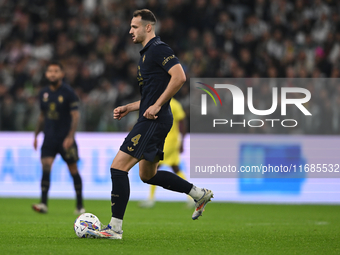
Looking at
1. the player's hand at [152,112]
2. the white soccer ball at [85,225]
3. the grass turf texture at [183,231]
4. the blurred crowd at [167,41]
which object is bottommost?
the grass turf texture at [183,231]

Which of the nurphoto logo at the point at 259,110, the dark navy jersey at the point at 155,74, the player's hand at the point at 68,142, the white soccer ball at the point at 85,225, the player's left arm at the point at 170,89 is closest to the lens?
the player's left arm at the point at 170,89

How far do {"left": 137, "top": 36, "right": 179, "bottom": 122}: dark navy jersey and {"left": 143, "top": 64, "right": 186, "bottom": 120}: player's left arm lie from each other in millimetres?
127

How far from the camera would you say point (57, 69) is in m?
8.57

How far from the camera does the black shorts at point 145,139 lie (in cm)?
508

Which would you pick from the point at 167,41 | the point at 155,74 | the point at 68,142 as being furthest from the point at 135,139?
the point at 167,41

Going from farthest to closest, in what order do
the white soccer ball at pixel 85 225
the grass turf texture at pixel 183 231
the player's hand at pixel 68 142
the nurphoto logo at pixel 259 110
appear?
the nurphoto logo at pixel 259 110
the player's hand at pixel 68 142
the white soccer ball at pixel 85 225
the grass turf texture at pixel 183 231

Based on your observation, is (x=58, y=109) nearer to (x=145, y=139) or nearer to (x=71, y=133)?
(x=71, y=133)

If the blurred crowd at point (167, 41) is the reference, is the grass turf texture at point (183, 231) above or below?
below

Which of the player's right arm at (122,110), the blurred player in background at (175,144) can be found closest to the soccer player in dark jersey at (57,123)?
the blurred player in background at (175,144)

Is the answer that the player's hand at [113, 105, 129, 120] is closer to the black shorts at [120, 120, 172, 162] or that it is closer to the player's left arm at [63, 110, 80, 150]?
the black shorts at [120, 120, 172, 162]

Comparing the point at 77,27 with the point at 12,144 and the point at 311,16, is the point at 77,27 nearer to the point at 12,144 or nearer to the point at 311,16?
the point at 12,144

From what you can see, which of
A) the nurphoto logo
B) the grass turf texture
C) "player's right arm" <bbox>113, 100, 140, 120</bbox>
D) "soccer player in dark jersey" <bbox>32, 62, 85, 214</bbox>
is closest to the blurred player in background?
the grass turf texture

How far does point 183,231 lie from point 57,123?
3.32 meters

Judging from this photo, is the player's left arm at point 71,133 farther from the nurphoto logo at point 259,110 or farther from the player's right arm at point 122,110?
the nurphoto logo at point 259,110
